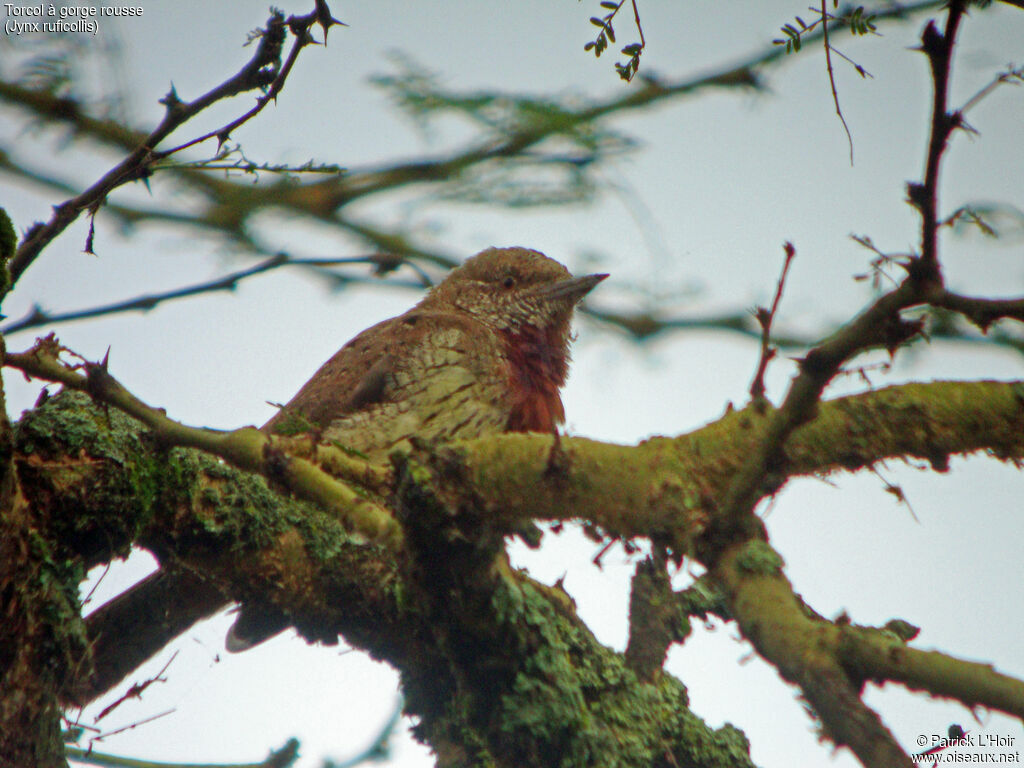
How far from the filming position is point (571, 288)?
5.87 meters

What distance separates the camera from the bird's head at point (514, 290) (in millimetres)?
5941

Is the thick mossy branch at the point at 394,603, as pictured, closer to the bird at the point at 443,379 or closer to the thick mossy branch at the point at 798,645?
the bird at the point at 443,379

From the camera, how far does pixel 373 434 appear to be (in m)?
4.48

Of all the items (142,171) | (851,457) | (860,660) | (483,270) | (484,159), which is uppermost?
(483,270)

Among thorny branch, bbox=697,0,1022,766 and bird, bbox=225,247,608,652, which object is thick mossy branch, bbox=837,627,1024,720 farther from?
bird, bbox=225,247,608,652

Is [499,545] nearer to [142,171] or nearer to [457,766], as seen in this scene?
[457,766]

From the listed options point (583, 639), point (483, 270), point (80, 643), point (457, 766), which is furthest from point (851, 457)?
point (483, 270)

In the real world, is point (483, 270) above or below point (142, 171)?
above

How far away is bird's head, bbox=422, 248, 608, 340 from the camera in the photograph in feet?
19.5

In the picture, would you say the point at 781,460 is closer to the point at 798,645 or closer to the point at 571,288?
the point at 798,645

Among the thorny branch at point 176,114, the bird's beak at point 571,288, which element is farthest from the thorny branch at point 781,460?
the bird's beak at point 571,288

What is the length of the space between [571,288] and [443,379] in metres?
1.51

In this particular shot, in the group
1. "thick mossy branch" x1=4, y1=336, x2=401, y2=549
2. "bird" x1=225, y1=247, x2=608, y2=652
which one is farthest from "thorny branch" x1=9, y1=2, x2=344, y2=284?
"bird" x1=225, y1=247, x2=608, y2=652

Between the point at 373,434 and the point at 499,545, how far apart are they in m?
1.72
